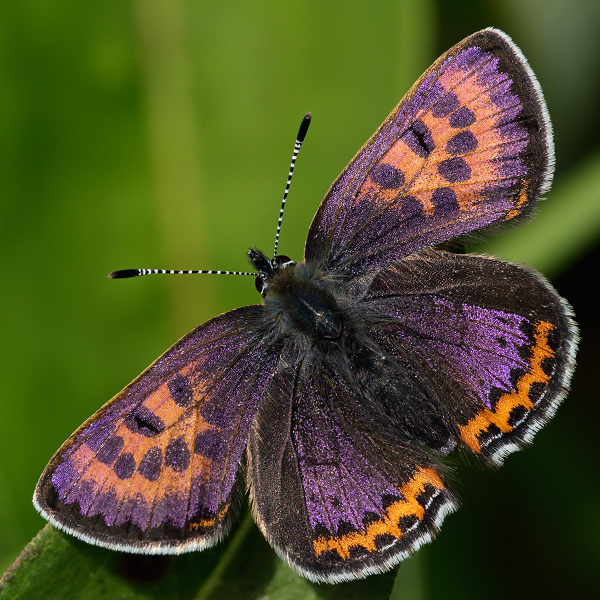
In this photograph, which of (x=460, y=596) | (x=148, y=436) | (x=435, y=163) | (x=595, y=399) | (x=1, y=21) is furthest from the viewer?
(x=595, y=399)

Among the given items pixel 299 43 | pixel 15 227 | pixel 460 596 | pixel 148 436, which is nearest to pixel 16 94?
pixel 15 227

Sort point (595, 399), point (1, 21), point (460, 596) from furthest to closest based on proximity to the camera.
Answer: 1. point (595, 399)
2. point (460, 596)
3. point (1, 21)

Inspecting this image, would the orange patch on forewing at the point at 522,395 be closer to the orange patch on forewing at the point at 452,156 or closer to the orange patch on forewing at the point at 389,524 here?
the orange patch on forewing at the point at 389,524

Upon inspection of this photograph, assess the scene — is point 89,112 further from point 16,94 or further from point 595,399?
point 595,399

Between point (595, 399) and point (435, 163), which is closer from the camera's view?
point (435, 163)

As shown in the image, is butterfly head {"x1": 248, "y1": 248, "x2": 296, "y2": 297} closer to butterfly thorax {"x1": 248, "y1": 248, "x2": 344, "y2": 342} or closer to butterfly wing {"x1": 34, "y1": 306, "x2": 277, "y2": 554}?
butterfly thorax {"x1": 248, "y1": 248, "x2": 344, "y2": 342}

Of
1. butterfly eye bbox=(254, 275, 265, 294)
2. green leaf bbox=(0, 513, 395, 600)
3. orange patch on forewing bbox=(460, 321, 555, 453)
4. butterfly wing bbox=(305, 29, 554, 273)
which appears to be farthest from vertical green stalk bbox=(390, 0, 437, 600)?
butterfly eye bbox=(254, 275, 265, 294)

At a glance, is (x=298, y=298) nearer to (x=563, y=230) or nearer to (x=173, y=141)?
(x=173, y=141)

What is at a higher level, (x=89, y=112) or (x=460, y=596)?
(x=89, y=112)
